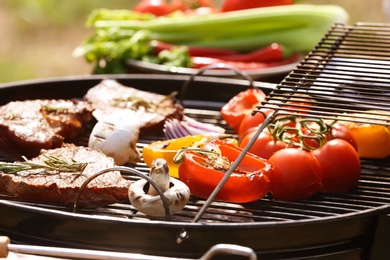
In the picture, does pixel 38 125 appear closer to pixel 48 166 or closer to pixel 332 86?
pixel 48 166

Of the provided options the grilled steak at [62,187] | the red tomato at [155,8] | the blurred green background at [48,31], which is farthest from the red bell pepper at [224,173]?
the blurred green background at [48,31]

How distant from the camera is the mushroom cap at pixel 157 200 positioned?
9.67ft

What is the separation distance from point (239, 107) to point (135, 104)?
1.95ft

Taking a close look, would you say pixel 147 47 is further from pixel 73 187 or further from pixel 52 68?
pixel 52 68

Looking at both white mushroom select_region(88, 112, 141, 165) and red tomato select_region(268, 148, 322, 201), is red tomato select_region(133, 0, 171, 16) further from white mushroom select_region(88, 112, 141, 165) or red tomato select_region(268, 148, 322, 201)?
red tomato select_region(268, 148, 322, 201)

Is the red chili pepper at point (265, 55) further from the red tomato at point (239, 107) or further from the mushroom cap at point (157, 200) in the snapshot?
the mushroom cap at point (157, 200)

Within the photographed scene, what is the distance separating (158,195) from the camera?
2.97m

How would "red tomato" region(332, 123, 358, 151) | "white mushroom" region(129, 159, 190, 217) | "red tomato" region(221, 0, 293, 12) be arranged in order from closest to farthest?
1. "white mushroom" region(129, 159, 190, 217)
2. "red tomato" region(332, 123, 358, 151)
3. "red tomato" region(221, 0, 293, 12)

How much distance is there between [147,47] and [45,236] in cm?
344

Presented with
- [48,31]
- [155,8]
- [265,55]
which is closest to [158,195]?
[265,55]

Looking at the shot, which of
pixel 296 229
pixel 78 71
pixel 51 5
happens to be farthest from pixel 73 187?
pixel 51 5

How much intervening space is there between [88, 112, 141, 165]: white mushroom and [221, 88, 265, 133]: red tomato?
63cm

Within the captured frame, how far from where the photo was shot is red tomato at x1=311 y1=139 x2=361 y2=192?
3492 mm

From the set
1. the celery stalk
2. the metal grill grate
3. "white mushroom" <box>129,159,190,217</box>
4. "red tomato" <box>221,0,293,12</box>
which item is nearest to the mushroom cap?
"white mushroom" <box>129,159,190,217</box>
